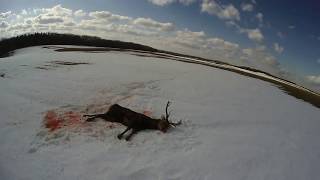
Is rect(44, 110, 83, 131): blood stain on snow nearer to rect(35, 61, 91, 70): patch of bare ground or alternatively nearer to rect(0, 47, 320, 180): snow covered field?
rect(0, 47, 320, 180): snow covered field

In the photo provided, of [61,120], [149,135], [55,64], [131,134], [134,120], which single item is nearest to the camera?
[131,134]

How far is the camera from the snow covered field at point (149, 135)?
1055cm

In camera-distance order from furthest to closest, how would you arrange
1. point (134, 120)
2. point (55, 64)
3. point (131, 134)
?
point (55, 64) → point (134, 120) → point (131, 134)

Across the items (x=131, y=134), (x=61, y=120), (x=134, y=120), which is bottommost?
(x=61, y=120)

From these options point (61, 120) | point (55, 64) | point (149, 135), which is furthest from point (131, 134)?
point (55, 64)

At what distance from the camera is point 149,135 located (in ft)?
42.7

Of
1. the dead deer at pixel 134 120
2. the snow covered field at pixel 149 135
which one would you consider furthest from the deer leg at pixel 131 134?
the snow covered field at pixel 149 135

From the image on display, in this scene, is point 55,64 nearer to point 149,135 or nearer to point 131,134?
point 131,134

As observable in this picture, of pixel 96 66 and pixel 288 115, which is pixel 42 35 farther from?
pixel 288 115

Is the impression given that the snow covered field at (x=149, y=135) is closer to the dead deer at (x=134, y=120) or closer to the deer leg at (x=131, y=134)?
the deer leg at (x=131, y=134)

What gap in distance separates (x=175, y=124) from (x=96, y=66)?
1746 cm

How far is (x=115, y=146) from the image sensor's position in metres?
11.8

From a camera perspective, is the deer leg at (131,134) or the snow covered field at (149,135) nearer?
the snow covered field at (149,135)

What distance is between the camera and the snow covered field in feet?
34.6
